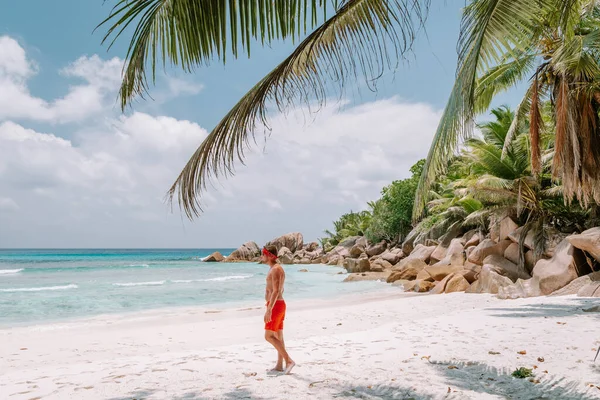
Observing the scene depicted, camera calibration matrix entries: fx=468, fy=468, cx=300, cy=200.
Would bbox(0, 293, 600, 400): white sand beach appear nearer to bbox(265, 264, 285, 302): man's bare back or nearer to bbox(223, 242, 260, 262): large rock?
bbox(265, 264, 285, 302): man's bare back

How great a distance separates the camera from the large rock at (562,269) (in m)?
11.8

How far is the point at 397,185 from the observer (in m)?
37.3

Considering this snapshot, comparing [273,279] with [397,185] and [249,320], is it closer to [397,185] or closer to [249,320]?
[249,320]

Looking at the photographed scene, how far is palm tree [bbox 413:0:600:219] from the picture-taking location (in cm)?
326

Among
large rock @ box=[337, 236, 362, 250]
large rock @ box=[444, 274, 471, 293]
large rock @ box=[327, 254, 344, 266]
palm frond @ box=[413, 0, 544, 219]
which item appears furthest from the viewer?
large rock @ box=[337, 236, 362, 250]

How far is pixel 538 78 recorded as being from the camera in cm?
1038

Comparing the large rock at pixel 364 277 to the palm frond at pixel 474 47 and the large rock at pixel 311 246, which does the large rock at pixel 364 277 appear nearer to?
the palm frond at pixel 474 47

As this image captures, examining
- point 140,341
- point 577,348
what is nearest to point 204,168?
point 577,348

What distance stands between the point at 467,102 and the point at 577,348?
176 inches

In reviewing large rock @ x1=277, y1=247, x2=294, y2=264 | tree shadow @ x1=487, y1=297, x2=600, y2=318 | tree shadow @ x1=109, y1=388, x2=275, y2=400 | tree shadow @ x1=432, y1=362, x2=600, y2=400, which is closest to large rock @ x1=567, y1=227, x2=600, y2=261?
tree shadow @ x1=487, y1=297, x2=600, y2=318

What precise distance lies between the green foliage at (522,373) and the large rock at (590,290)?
21.1 feet

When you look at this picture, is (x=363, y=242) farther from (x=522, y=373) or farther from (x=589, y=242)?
(x=522, y=373)

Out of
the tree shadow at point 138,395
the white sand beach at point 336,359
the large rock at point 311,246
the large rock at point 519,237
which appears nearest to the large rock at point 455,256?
the large rock at point 519,237

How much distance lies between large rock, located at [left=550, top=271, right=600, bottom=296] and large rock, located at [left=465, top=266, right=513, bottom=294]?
192 cm
